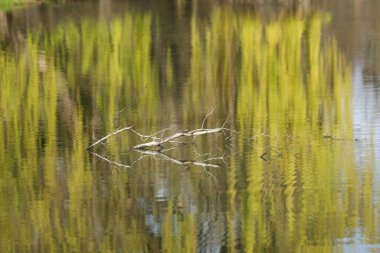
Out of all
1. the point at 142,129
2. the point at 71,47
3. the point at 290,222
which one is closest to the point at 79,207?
the point at 290,222

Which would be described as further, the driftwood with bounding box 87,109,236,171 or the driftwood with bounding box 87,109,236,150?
the driftwood with bounding box 87,109,236,150

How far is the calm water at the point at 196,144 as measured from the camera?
6320mm

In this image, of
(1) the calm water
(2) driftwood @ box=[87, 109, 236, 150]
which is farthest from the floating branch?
(1) the calm water

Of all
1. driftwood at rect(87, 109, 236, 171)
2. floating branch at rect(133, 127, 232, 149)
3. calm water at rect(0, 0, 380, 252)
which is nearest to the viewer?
calm water at rect(0, 0, 380, 252)

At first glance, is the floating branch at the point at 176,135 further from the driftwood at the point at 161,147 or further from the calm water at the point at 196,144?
the calm water at the point at 196,144

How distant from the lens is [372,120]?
9.92m

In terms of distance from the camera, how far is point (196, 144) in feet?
29.6

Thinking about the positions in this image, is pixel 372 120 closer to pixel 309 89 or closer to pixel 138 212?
pixel 309 89

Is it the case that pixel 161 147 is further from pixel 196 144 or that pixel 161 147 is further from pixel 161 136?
pixel 196 144

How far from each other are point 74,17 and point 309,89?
1360cm

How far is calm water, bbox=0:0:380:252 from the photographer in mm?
6320

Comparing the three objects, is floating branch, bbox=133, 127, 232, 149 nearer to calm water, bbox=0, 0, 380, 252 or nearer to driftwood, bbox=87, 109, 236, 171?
driftwood, bbox=87, 109, 236, 171

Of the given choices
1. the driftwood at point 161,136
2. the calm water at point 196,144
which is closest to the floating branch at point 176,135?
the driftwood at point 161,136

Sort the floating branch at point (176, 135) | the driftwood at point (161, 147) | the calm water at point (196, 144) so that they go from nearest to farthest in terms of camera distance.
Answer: the calm water at point (196, 144) → the driftwood at point (161, 147) → the floating branch at point (176, 135)
